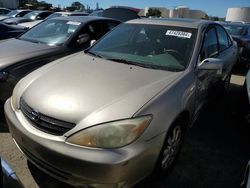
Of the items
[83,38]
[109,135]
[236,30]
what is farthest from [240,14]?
[109,135]

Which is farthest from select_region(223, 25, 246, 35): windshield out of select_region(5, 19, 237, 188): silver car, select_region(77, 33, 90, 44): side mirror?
select_region(5, 19, 237, 188): silver car

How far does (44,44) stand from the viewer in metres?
4.80

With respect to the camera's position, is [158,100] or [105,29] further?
[105,29]

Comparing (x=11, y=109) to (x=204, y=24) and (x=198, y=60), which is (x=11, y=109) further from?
(x=204, y=24)

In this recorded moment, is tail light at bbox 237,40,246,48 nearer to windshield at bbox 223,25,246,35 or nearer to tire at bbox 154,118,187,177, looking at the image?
windshield at bbox 223,25,246,35

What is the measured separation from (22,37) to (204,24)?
340cm

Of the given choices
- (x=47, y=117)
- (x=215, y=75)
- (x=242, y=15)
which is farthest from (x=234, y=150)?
(x=242, y=15)

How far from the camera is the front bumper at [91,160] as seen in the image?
2076 mm

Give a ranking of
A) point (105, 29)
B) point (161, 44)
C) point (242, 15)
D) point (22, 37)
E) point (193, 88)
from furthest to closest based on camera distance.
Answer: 1. point (242, 15)
2. point (105, 29)
3. point (22, 37)
4. point (161, 44)
5. point (193, 88)

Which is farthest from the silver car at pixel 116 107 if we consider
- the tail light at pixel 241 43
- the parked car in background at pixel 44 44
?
the tail light at pixel 241 43

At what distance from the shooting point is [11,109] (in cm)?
274

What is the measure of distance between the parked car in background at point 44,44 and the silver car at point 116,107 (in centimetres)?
96

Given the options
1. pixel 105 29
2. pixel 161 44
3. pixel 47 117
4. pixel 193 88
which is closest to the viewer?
pixel 47 117

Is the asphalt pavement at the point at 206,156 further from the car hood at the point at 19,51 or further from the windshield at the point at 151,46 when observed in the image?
the windshield at the point at 151,46
